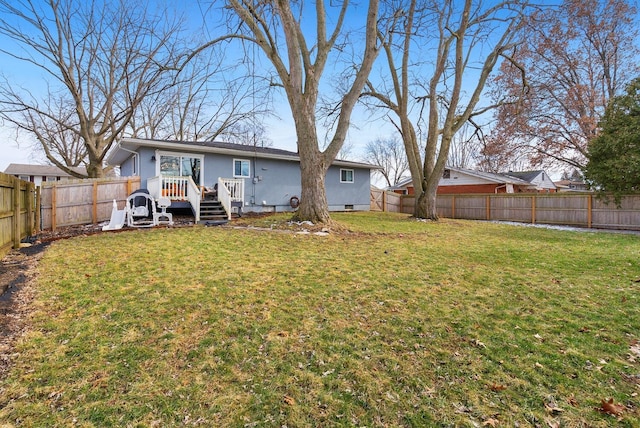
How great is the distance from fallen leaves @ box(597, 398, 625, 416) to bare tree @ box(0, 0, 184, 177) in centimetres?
1519

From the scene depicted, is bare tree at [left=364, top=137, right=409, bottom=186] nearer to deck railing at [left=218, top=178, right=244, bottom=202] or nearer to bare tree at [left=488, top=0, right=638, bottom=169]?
bare tree at [left=488, top=0, right=638, bottom=169]

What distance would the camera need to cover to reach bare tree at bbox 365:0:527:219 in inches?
500

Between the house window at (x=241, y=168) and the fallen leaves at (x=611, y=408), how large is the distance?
14.2 meters

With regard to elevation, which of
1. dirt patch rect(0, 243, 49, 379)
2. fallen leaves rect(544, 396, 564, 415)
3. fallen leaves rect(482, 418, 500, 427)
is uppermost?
dirt patch rect(0, 243, 49, 379)

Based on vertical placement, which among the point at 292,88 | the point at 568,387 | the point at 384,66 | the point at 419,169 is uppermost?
the point at 384,66

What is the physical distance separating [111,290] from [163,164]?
1024cm

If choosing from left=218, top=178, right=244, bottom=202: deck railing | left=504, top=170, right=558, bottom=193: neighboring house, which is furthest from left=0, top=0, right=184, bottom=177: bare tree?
left=504, top=170, right=558, bottom=193: neighboring house

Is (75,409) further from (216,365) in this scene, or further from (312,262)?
(312,262)

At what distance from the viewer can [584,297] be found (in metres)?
4.18

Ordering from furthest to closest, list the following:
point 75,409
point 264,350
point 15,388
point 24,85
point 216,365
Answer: point 24,85 < point 264,350 < point 216,365 < point 15,388 < point 75,409

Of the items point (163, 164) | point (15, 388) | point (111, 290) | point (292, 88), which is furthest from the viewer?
point (163, 164)

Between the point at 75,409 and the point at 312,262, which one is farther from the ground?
the point at 312,262

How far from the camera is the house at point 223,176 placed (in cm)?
1186

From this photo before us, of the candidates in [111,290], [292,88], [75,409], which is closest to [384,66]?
[292,88]
